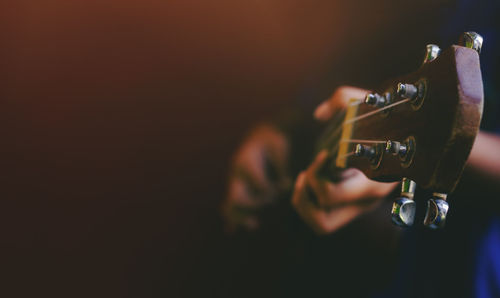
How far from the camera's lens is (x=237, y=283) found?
1549 mm

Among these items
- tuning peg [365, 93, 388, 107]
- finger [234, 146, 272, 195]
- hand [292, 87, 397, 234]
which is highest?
tuning peg [365, 93, 388, 107]

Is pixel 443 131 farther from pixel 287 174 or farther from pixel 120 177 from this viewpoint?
pixel 120 177

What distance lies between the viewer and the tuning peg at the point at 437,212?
0.51 m

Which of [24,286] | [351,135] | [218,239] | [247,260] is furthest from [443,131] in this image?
[24,286]

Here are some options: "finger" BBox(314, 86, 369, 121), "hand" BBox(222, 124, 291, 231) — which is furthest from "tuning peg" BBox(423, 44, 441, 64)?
"hand" BBox(222, 124, 291, 231)

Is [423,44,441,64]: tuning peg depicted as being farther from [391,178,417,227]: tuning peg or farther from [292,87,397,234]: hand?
[292,87,397,234]: hand

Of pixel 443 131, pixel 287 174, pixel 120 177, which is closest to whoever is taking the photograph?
pixel 443 131

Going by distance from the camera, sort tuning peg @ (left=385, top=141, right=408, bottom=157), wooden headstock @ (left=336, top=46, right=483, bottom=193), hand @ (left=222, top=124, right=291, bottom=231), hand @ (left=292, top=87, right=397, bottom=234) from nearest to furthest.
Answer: wooden headstock @ (left=336, top=46, right=483, bottom=193) → tuning peg @ (left=385, top=141, right=408, bottom=157) → hand @ (left=292, top=87, right=397, bottom=234) → hand @ (left=222, top=124, right=291, bottom=231)

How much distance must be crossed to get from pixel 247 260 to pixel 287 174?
1.39 ft

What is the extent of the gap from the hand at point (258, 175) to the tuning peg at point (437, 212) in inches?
36.5

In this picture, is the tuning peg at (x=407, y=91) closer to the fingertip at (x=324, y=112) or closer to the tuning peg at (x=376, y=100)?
the tuning peg at (x=376, y=100)

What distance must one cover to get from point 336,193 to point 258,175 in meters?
0.60

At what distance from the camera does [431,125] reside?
519mm

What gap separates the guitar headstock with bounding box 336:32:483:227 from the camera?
1.52 feet
